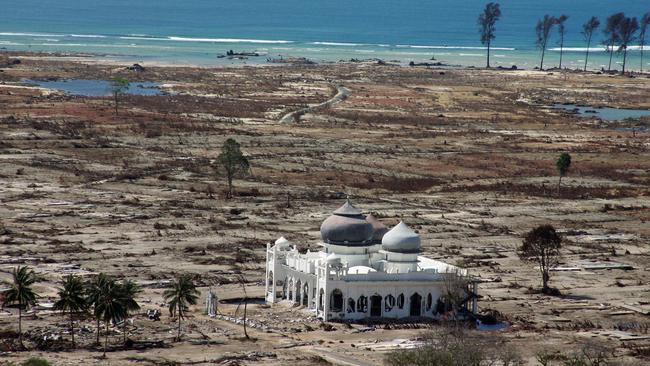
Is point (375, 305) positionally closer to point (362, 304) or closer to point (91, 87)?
point (362, 304)

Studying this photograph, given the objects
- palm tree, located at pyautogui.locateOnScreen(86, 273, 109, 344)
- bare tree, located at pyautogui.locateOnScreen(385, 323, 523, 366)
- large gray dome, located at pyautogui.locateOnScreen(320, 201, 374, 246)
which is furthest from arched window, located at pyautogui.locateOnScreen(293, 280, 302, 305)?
palm tree, located at pyautogui.locateOnScreen(86, 273, 109, 344)

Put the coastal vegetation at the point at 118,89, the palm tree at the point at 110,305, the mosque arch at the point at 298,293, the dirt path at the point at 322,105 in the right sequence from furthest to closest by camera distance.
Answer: the coastal vegetation at the point at 118,89
the dirt path at the point at 322,105
the mosque arch at the point at 298,293
the palm tree at the point at 110,305

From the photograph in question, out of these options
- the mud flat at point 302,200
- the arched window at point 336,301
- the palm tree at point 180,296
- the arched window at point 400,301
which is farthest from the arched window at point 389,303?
the palm tree at point 180,296

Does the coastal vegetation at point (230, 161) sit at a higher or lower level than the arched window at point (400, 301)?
higher

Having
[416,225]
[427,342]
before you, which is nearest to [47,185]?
[416,225]

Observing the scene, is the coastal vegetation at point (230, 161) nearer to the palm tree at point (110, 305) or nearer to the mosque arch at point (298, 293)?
the mosque arch at point (298, 293)

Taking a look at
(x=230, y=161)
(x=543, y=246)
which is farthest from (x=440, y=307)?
(x=230, y=161)
